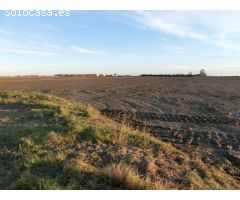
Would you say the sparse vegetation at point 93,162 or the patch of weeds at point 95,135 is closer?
the sparse vegetation at point 93,162

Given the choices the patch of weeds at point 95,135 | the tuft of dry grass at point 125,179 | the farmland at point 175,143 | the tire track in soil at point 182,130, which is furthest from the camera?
the tire track in soil at point 182,130

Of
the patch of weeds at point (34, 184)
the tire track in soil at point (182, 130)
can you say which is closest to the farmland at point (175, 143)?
the tire track in soil at point (182, 130)

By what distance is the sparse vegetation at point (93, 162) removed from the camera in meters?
6.08

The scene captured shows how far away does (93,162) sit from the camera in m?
7.34

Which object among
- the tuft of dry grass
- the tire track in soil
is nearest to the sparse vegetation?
the tuft of dry grass

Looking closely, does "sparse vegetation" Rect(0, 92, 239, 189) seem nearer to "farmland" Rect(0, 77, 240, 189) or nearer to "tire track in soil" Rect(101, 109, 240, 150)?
"farmland" Rect(0, 77, 240, 189)

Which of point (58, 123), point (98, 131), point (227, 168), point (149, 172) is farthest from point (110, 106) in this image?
point (149, 172)

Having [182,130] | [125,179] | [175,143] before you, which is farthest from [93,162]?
[182,130]

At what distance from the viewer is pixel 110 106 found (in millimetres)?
20281

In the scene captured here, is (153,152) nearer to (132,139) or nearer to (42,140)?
(132,139)

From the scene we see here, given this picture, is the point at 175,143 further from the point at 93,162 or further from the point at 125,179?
the point at 125,179

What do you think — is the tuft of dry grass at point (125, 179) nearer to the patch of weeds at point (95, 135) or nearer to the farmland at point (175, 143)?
the farmland at point (175, 143)

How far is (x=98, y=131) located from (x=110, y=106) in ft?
34.8

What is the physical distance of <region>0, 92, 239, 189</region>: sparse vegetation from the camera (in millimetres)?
6078
